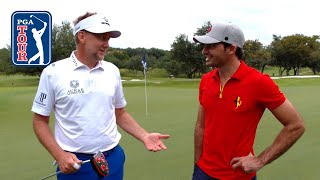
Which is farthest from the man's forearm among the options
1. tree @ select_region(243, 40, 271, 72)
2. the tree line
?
tree @ select_region(243, 40, 271, 72)

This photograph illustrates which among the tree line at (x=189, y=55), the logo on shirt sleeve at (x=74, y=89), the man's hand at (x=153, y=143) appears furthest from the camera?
the tree line at (x=189, y=55)

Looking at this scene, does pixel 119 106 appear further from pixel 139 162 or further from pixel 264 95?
pixel 139 162

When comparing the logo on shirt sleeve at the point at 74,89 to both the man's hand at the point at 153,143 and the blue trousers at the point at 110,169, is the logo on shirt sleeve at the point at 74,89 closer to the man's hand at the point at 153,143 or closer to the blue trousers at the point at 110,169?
the blue trousers at the point at 110,169

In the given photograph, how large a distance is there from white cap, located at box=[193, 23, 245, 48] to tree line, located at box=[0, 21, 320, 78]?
134 feet

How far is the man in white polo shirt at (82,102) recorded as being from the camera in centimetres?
A: 273

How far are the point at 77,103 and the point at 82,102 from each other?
0.10 ft

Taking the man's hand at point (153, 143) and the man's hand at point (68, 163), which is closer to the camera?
the man's hand at point (68, 163)

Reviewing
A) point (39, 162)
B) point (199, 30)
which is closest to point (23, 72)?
point (199, 30)

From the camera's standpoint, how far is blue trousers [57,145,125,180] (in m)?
2.79

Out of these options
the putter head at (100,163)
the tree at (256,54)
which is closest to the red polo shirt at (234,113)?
the putter head at (100,163)

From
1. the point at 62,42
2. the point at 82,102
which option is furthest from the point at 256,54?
the point at 82,102

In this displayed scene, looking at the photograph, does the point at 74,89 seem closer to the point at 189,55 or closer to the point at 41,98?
the point at 41,98

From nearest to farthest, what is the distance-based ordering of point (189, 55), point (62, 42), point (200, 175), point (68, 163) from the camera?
point (68, 163), point (200, 175), point (189, 55), point (62, 42)

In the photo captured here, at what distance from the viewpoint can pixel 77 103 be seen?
2744 mm
